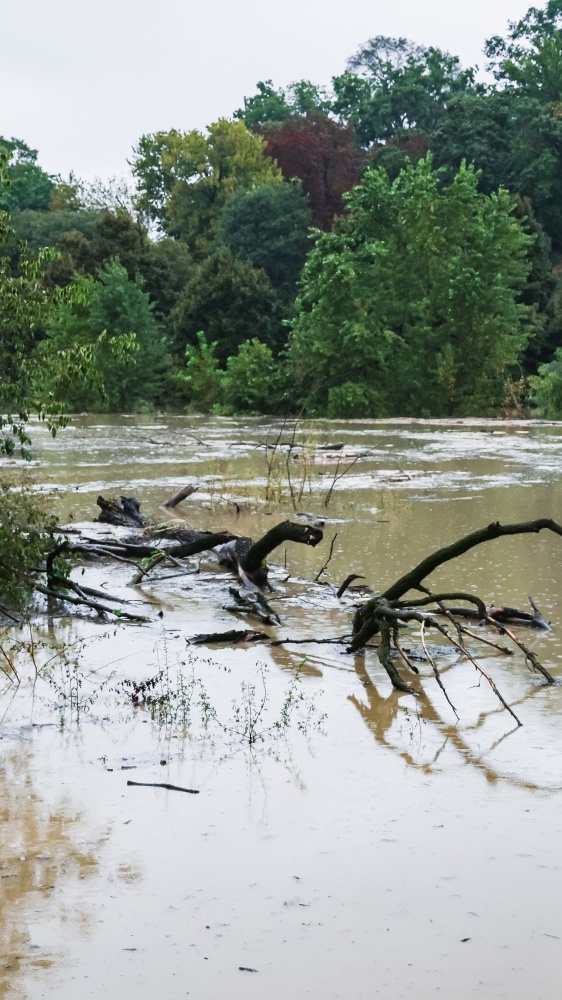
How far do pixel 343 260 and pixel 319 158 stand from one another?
27.9 metres

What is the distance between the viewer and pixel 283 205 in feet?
189

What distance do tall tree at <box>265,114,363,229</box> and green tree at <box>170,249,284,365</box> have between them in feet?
43.7

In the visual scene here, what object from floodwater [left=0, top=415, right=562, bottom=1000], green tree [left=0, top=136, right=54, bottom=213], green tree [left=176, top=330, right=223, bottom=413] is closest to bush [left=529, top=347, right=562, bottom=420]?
green tree [left=176, top=330, right=223, bottom=413]

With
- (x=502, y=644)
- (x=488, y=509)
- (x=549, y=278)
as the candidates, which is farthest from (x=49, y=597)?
(x=549, y=278)

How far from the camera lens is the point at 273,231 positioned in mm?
57500

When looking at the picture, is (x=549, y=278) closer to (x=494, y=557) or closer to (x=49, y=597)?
(x=494, y=557)

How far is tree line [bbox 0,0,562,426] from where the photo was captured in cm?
3769

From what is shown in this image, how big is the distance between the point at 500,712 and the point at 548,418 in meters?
30.5

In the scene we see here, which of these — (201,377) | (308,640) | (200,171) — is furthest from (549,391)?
(200,171)

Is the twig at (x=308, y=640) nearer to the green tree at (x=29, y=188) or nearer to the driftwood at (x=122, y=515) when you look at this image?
the driftwood at (x=122, y=515)

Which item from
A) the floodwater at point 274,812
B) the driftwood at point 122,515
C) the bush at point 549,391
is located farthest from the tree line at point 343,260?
the floodwater at point 274,812

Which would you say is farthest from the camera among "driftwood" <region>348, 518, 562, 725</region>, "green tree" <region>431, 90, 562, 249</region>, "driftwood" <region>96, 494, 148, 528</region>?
"green tree" <region>431, 90, 562, 249</region>

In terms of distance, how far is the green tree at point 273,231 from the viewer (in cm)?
5716

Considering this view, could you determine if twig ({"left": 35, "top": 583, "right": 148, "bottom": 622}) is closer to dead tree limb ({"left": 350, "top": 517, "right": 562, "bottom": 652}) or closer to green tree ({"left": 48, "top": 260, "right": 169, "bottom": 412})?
dead tree limb ({"left": 350, "top": 517, "right": 562, "bottom": 652})
